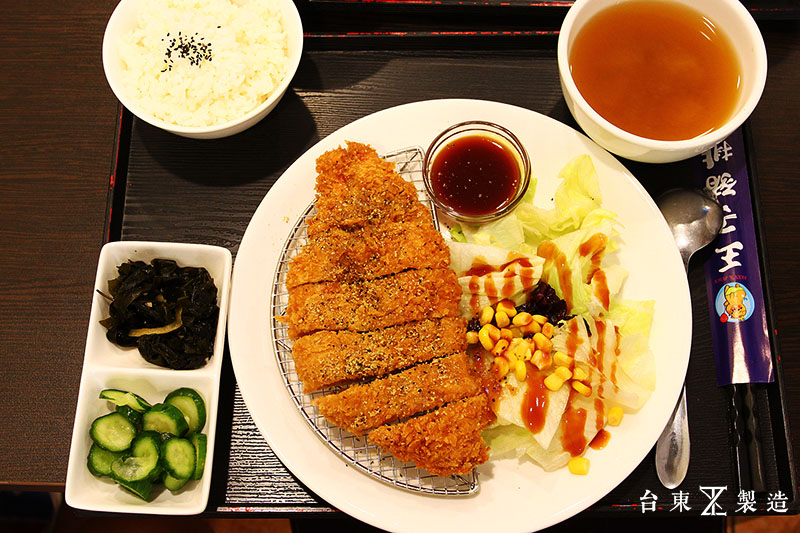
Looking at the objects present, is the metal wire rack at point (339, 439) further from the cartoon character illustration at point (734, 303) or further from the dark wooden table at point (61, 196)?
the cartoon character illustration at point (734, 303)

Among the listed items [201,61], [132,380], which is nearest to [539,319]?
[132,380]

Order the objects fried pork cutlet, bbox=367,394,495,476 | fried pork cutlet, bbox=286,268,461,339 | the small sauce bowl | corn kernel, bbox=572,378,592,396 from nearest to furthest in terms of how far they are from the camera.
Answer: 1. fried pork cutlet, bbox=367,394,495,476
2. fried pork cutlet, bbox=286,268,461,339
3. corn kernel, bbox=572,378,592,396
4. the small sauce bowl

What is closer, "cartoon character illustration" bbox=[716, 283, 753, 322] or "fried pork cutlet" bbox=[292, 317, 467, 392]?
"fried pork cutlet" bbox=[292, 317, 467, 392]

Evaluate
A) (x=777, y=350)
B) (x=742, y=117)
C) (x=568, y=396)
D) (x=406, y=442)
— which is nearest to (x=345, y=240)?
(x=406, y=442)

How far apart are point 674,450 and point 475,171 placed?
1566 mm

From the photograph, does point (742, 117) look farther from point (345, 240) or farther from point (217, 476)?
point (217, 476)

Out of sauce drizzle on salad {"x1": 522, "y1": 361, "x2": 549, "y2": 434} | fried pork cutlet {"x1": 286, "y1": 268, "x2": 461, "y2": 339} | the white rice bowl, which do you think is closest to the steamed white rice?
the white rice bowl

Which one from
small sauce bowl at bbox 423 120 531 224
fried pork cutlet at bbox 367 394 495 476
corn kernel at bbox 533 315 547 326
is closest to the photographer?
fried pork cutlet at bbox 367 394 495 476

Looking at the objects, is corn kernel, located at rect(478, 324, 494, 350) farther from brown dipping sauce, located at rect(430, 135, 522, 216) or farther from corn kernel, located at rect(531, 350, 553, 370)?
brown dipping sauce, located at rect(430, 135, 522, 216)

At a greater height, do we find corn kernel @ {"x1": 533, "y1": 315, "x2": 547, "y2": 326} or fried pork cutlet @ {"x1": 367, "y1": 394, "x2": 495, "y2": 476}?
corn kernel @ {"x1": 533, "y1": 315, "x2": 547, "y2": 326}

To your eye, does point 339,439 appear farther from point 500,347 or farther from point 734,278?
point 734,278

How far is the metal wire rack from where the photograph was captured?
2.50 m

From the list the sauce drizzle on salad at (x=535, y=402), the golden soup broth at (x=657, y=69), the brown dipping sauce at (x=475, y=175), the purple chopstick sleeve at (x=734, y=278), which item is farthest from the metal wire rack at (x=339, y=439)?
the golden soup broth at (x=657, y=69)

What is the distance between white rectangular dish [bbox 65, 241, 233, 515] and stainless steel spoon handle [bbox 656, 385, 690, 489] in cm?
196
